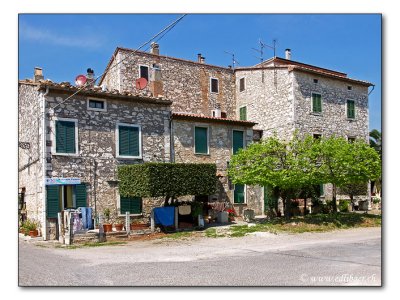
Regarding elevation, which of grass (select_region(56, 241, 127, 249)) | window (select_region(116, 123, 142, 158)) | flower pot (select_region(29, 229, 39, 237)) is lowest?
grass (select_region(56, 241, 127, 249))

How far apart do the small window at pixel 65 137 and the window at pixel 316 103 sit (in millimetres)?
10999

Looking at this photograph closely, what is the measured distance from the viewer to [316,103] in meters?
20.5

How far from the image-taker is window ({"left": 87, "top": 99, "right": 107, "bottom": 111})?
14.8m

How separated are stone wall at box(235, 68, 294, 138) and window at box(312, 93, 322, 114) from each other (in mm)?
1279

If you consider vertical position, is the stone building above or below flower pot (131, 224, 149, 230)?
above

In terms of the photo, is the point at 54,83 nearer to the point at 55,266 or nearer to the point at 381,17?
the point at 55,266

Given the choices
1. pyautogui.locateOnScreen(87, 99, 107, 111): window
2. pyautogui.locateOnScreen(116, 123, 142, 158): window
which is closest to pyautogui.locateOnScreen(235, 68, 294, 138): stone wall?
pyautogui.locateOnScreen(116, 123, 142, 158): window

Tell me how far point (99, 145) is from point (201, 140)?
4.45m

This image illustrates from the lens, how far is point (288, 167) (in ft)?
50.2

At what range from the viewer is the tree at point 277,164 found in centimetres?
1499

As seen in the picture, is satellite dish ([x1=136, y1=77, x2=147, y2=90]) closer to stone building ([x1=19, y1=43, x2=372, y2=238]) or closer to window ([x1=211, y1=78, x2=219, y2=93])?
stone building ([x1=19, y1=43, x2=372, y2=238])

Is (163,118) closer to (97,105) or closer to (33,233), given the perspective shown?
(97,105)

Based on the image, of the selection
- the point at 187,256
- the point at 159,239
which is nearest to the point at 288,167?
the point at 159,239

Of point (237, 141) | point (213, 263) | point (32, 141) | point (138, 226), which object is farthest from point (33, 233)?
point (237, 141)
